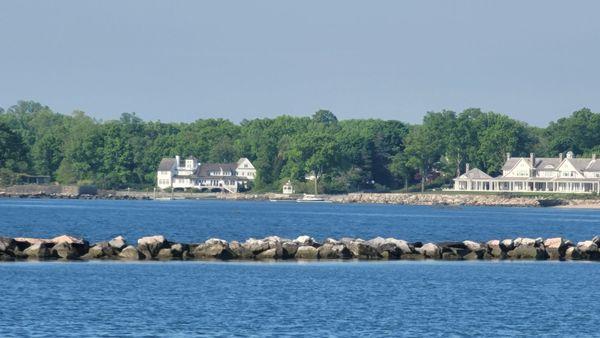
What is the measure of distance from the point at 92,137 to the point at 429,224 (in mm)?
104969

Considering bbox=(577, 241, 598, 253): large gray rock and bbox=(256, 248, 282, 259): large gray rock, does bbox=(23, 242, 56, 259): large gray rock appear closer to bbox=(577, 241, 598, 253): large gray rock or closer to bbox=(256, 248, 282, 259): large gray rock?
bbox=(256, 248, 282, 259): large gray rock

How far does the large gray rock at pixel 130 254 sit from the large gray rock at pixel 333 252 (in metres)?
7.73

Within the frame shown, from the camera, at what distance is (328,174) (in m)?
197

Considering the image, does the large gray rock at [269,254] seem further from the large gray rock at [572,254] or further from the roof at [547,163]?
the roof at [547,163]

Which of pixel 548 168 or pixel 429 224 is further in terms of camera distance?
pixel 548 168

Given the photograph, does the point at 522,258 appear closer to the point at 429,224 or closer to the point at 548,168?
the point at 429,224

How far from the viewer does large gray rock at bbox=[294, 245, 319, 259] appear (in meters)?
54.3

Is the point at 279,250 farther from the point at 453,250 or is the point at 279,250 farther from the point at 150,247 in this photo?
the point at 453,250

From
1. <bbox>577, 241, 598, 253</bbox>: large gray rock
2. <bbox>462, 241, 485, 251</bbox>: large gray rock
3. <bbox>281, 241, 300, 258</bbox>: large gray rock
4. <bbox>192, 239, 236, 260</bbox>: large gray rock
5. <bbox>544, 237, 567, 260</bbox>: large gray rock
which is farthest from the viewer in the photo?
<bbox>577, 241, 598, 253</bbox>: large gray rock

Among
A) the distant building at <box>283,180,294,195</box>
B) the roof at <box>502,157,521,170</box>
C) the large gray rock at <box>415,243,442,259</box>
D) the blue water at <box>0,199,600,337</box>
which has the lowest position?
the blue water at <box>0,199,600,337</box>

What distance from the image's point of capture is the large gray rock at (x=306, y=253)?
178 feet

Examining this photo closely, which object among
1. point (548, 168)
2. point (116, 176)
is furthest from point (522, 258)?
point (116, 176)

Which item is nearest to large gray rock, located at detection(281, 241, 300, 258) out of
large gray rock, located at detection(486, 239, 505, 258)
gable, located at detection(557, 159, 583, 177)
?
large gray rock, located at detection(486, 239, 505, 258)

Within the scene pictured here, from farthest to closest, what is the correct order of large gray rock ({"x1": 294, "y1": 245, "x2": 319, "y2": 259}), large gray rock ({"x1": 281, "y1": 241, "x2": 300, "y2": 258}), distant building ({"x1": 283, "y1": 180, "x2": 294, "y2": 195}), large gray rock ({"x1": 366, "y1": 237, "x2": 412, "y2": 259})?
distant building ({"x1": 283, "y1": 180, "x2": 294, "y2": 195}), large gray rock ({"x1": 366, "y1": 237, "x2": 412, "y2": 259}), large gray rock ({"x1": 294, "y1": 245, "x2": 319, "y2": 259}), large gray rock ({"x1": 281, "y1": 241, "x2": 300, "y2": 258})
